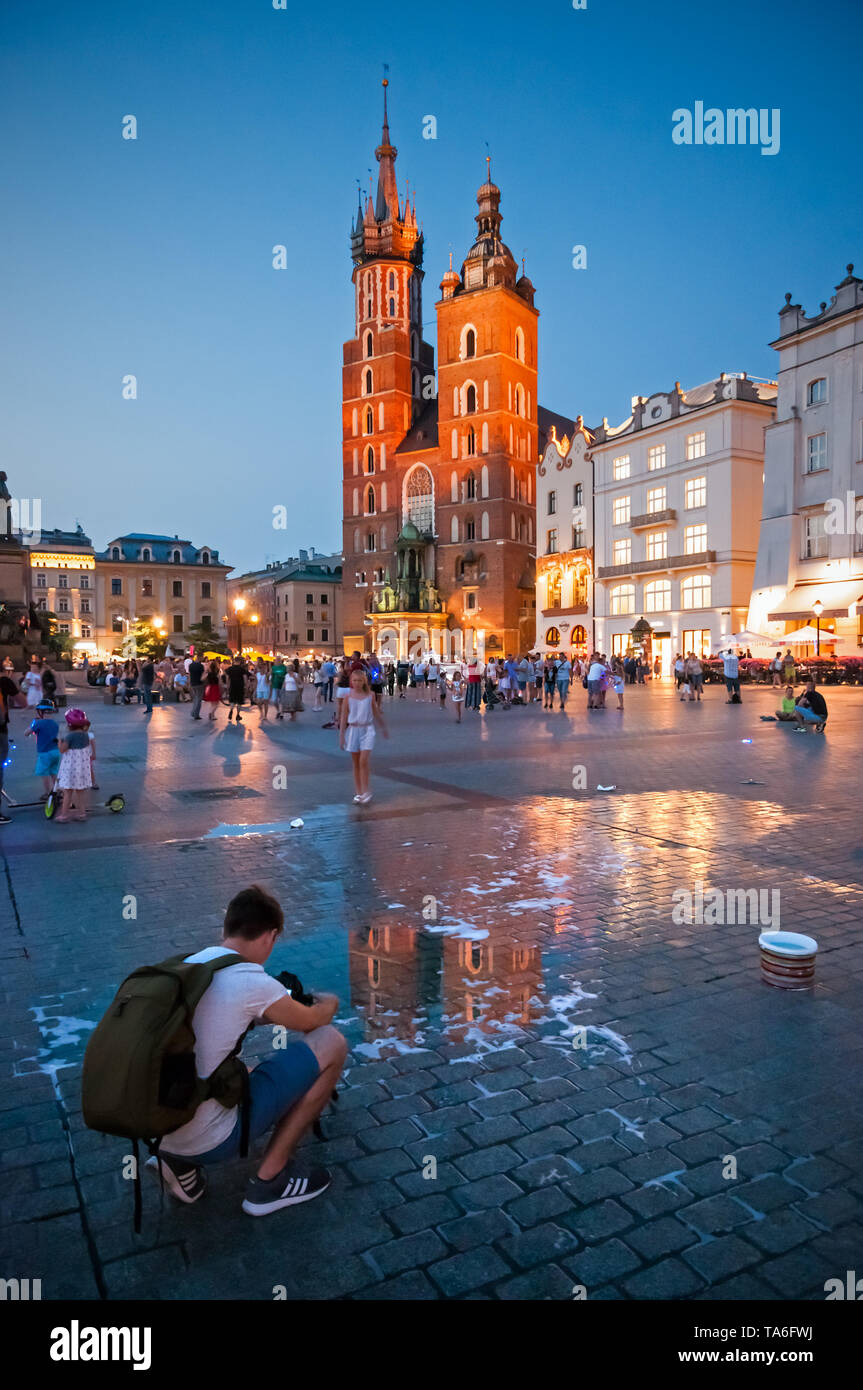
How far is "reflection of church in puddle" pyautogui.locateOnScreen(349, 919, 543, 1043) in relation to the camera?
3986 mm

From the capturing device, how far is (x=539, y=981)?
4.41 m

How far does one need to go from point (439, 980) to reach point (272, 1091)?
1850mm

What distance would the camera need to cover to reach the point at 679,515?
47.0m

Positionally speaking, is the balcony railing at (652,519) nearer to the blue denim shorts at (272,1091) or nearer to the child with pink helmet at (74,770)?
the child with pink helmet at (74,770)

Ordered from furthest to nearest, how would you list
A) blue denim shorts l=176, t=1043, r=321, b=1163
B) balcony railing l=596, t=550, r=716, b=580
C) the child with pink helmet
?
balcony railing l=596, t=550, r=716, b=580 < the child with pink helmet < blue denim shorts l=176, t=1043, r=321, b=1163

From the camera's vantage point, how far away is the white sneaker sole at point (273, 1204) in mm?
2594

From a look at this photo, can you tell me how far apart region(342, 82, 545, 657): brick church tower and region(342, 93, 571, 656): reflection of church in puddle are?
11 cm

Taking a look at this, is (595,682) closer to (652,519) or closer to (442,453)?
(652,519)

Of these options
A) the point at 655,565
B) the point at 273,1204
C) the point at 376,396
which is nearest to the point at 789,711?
the point at 273,1204

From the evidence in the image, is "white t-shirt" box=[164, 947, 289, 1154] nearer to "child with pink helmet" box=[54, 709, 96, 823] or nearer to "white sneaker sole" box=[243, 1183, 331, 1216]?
"white sneaker sole" box=[243, 1183, 331, 1216]

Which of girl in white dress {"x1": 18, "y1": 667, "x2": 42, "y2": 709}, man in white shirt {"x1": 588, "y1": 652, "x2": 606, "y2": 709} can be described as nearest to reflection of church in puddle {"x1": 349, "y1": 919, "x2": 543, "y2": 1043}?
girl in white dress {"x1": 18, "y1": 667, "x2": 42, "y2": 709}

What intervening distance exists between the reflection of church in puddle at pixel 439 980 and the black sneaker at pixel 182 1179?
1.23m

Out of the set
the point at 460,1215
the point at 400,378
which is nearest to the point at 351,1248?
the point at 460,1215
